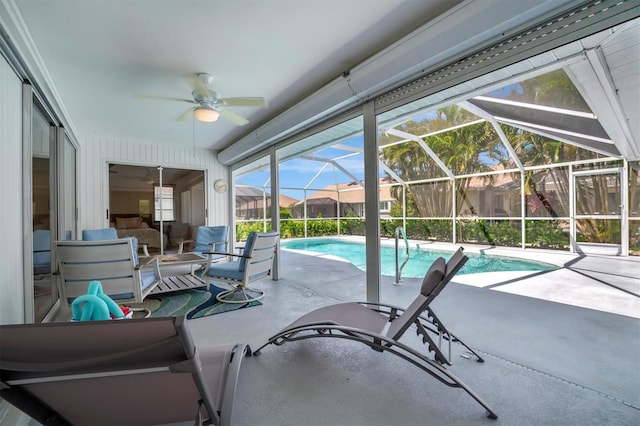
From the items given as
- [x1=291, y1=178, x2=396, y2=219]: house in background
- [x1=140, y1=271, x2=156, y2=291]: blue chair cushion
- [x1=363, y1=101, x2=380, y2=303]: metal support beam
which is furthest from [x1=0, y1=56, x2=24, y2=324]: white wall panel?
[x1=291, y1=178, x2=396, y2=219]: house in background

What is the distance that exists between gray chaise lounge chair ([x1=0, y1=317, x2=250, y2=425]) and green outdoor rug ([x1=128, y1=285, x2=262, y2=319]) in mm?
2042

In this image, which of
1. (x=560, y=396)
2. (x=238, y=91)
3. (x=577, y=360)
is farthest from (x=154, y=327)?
(x=238, y=91)

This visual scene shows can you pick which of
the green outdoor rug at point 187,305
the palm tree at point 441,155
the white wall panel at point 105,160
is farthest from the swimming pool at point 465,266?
the white wall panel at point 105,160

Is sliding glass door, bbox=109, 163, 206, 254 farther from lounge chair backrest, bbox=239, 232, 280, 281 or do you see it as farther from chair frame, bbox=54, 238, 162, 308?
lounge chair backrest, bbox=239, 232, 280, 281

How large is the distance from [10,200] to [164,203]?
490 cm

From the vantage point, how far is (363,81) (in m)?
2.71

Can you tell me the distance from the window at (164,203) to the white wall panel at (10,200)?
178 inches

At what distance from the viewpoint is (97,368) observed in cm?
96

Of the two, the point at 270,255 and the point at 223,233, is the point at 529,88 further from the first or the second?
the point at 223,233

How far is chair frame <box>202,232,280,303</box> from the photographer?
3.53 m

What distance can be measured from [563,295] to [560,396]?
2.57 m

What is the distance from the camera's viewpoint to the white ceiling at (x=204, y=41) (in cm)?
209

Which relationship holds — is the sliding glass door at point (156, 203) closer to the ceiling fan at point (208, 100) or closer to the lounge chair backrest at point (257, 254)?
the ceiling fan at point (208, 100)

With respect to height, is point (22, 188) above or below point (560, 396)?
above
